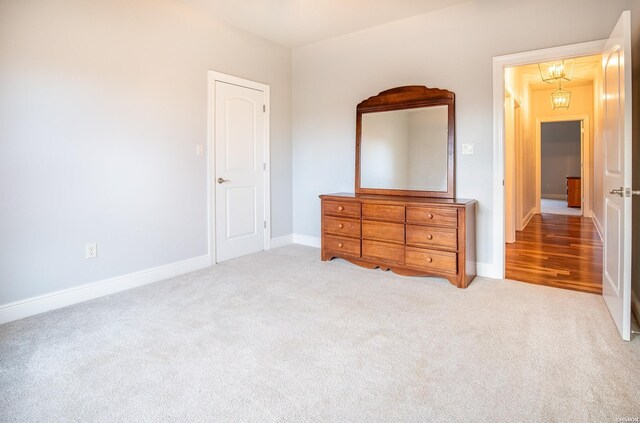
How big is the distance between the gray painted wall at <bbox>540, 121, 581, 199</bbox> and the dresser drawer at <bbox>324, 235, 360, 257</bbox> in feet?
32.0

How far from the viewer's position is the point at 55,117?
275cm

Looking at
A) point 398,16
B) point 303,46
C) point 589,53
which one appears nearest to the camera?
point 589,53

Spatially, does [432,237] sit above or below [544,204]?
below

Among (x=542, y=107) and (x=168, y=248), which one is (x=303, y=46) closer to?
(x=168, y=248)

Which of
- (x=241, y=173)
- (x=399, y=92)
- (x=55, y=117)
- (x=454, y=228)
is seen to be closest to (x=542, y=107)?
(x=399, y=92)

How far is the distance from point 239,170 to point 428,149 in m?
2.10

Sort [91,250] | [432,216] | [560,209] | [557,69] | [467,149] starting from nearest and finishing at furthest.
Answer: [91,250]
[432,216]
[467,149]
[557,69]
[560,209]

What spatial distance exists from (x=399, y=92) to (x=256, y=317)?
Result: 2765 millimetres

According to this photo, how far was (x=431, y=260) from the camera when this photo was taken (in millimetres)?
3350

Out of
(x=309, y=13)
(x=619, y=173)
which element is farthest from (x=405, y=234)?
(x=309, y=13)

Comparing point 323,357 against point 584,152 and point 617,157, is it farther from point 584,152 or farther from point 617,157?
point 584,152

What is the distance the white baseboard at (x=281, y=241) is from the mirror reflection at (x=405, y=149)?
133 cm

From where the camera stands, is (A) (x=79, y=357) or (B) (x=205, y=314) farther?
(B) (x=205, y=314)

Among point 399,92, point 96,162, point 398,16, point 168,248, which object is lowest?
point 168,248
